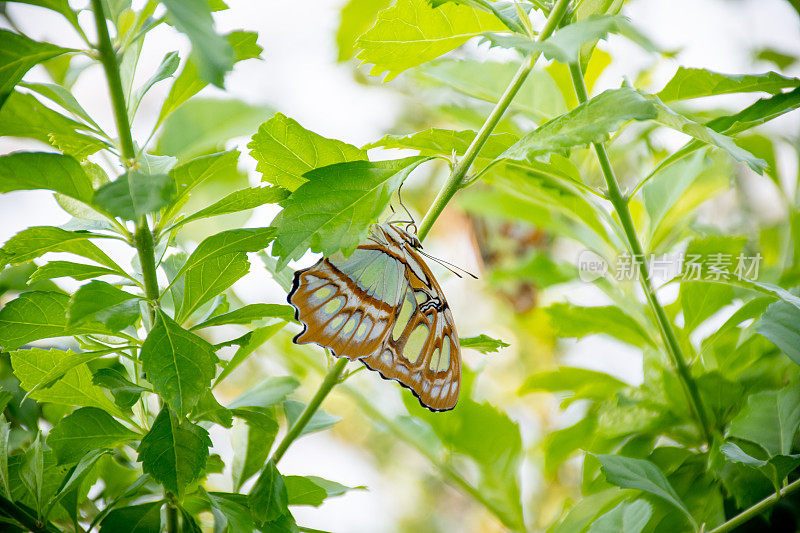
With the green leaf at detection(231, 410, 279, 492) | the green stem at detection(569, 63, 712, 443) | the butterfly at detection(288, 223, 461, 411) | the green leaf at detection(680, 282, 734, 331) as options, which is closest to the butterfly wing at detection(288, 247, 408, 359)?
the butterfly at detection(288, 223, 461, 411)

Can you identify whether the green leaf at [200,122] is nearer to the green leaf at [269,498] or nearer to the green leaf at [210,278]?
the green leaf at [210,278]

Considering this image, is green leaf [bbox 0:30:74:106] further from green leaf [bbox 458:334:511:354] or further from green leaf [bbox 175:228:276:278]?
green leaf [bbox 458:334:511:354]

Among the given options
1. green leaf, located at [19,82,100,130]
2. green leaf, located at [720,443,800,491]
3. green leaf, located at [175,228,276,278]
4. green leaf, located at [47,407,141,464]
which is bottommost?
green leaf, located at [47,407,141,464]

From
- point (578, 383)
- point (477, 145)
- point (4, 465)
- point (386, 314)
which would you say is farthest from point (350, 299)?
Answer: point (578, 383)

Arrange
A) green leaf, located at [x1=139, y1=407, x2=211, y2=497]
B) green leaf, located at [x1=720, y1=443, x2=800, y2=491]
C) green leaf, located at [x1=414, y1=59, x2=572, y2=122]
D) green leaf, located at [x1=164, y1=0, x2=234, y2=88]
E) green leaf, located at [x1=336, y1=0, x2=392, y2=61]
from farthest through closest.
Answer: green leaf, located at [x1=336, y1=0, x2=392, y2=61]
green leaf, located at [x1=414, y1=59, x2=572, y2=122]
green leaf, located at [x1=720, y1=443, x2=800, y2=491]
green leaf, located at [x1=139, y1=407, x2=211, y2=497]
green leaf, located at [x1=164, y1=0, x2=234, y2=88]

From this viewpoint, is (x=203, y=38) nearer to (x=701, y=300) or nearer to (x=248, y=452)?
(x=248, y=452)
